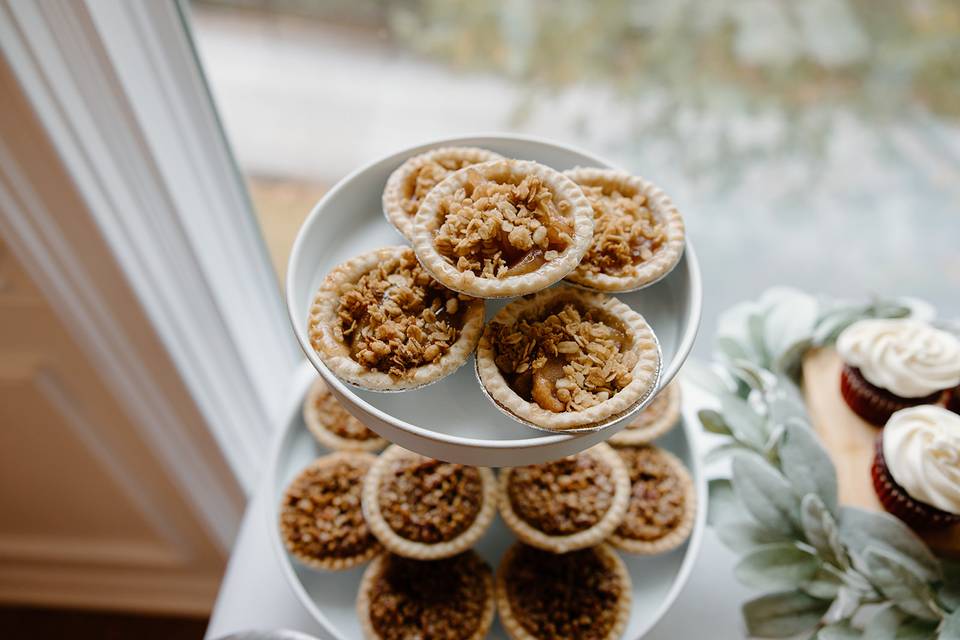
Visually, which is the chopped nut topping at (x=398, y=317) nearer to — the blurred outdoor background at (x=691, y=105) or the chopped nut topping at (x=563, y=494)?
the chopped nut topping at (x=563, y=494)

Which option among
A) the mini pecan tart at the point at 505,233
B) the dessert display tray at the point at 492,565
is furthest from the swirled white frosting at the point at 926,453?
the mini pecan tart at the point at 505,233

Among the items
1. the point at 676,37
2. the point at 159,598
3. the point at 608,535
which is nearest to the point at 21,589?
the point at 159,598

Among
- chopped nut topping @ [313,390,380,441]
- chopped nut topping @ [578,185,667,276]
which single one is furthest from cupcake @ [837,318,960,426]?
chopped nut topping @ [313,390,380,441]

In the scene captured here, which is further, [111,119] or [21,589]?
[21,589]

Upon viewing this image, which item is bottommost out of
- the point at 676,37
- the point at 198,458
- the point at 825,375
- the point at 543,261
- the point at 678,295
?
the point at 198,458

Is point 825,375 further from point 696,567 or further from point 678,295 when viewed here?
point 678,295

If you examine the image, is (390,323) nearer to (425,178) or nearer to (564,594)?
(425,178)

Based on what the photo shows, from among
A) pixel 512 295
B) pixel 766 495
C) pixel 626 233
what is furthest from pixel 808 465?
pixel 512 295
